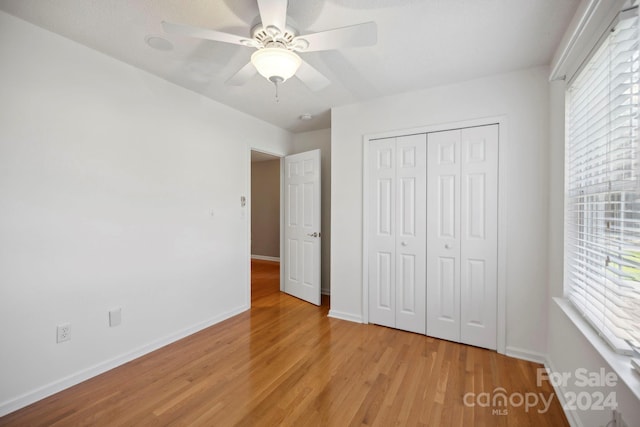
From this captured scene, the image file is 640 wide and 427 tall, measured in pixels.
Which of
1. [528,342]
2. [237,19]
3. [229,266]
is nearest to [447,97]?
[237,19]

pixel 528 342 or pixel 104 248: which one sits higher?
pixel 104 248

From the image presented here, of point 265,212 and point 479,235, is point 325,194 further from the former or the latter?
point 265,212

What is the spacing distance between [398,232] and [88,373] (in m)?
2.87

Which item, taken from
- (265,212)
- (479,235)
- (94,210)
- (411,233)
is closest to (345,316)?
(411,233)

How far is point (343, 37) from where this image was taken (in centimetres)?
144

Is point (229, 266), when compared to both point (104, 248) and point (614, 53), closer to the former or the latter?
point (104, 248)

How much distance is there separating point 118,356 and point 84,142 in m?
1.71

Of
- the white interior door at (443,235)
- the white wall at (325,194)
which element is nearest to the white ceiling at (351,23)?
the white interior door at (443,235)

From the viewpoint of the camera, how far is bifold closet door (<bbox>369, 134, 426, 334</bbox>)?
2.85m

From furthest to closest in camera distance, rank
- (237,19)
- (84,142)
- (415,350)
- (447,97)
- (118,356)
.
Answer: (447,97), (415,350), (118,356), (84,142), (237,19)

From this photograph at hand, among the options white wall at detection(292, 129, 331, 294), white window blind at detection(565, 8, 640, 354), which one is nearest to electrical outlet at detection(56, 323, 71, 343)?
white wall at detection(292, 129, 331, 294)

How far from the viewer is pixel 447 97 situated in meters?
2.70

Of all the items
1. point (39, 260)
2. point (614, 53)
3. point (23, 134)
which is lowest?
point (39, 260)

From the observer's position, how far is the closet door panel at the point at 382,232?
9.84ft
